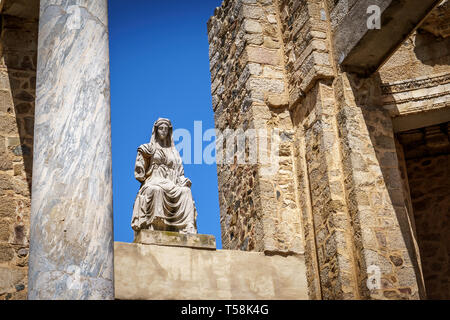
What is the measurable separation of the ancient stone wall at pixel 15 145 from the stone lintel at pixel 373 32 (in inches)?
163

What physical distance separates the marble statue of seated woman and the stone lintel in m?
2.54

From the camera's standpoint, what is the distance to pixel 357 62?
30.1ft

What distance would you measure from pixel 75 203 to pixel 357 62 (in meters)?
4.96

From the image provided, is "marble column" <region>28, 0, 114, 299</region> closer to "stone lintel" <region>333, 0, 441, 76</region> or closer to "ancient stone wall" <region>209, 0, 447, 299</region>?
"ancient stone wall" <region>209, 0, 447, 299</region>

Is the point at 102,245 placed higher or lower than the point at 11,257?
lower

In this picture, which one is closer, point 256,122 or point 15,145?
point 15,145

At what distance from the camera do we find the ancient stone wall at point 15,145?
8242 millimetres

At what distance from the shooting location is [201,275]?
7988 mm

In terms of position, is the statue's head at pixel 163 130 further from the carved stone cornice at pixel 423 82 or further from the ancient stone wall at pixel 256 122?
the carved stone cornice at pixel 423 82

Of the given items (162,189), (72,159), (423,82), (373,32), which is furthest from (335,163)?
(72,159)

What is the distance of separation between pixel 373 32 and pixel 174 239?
358 cm

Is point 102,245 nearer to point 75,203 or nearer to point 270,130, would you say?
point 75,203

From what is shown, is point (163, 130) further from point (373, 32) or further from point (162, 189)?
point (373, 32)

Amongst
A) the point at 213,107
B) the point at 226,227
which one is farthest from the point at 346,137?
the point at 213,107
